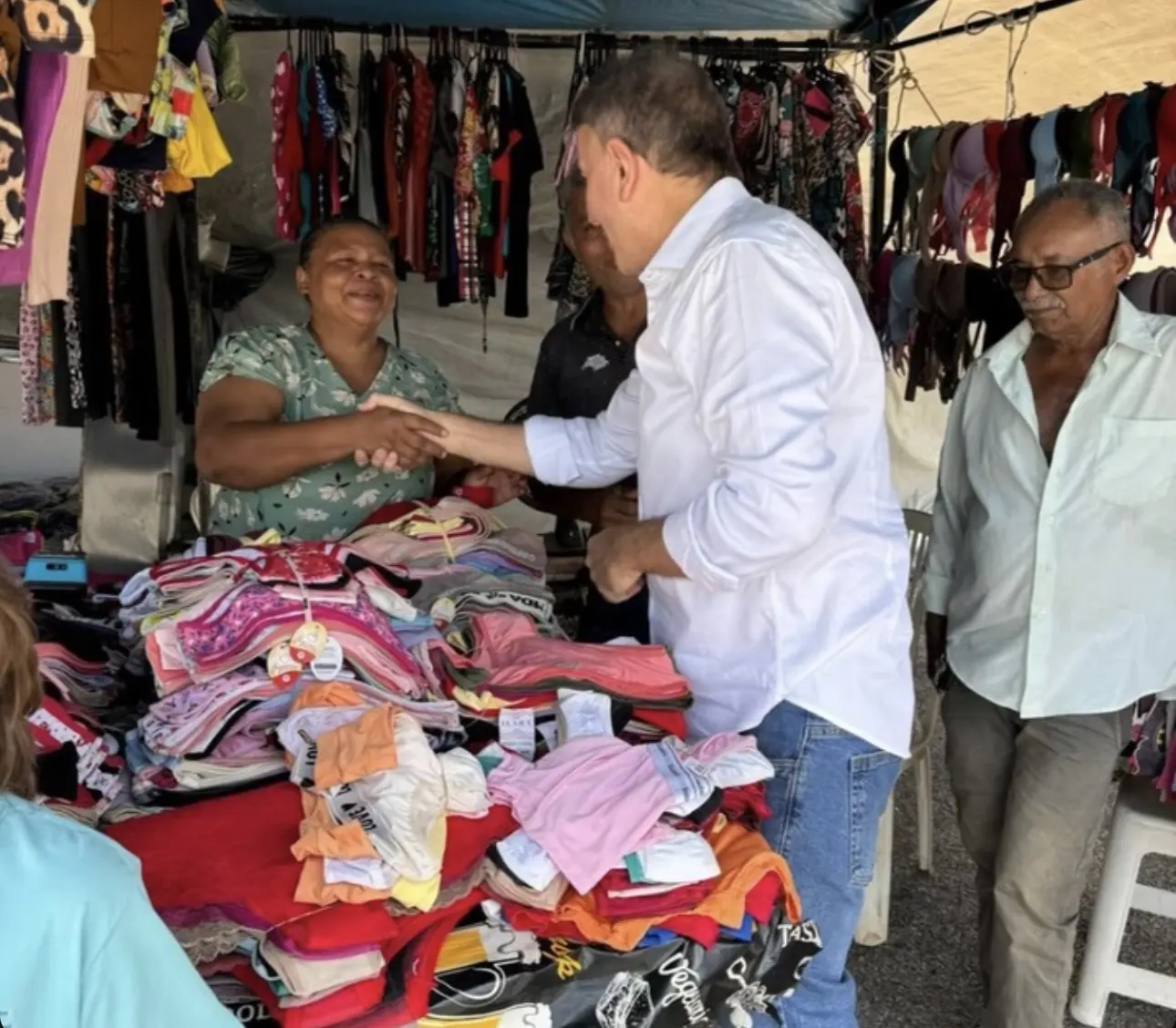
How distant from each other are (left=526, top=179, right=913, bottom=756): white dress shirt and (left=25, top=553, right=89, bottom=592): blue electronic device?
121cm

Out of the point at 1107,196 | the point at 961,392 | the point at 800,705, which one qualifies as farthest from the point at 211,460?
the point at 1107,196

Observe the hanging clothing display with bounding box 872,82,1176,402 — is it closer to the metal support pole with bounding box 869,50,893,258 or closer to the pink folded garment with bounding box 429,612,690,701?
the metal support pole with bounding box 869,50,893,258

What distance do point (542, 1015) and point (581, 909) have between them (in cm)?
13

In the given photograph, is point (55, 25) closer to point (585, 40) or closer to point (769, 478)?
point (769, 478)

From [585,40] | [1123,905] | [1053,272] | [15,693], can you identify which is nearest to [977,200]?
[1053,272]

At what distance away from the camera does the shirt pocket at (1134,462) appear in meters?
2.52

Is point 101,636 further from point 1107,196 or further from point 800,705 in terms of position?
point 1107,196

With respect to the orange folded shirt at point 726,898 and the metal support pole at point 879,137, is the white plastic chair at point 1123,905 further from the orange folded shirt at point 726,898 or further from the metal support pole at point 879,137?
the metal support pole at point 879,137

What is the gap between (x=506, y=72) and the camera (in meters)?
5.01

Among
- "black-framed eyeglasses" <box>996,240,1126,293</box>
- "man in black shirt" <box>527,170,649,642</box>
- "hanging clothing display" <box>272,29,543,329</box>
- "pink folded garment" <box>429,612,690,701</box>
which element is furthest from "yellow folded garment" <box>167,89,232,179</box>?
"black-framed eyeglasses" <box>996,240,1126,293</box>

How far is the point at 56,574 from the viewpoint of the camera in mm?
2391

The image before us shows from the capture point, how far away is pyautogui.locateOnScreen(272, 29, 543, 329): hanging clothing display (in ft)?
16.0

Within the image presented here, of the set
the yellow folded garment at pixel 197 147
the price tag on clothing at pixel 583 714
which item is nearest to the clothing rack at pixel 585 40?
the yellow folded garment at pixel 197 147

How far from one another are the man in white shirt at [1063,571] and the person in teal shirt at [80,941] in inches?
76.6
